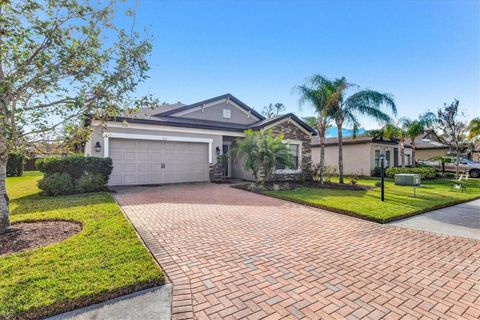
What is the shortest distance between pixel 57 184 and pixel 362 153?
21.8 metres

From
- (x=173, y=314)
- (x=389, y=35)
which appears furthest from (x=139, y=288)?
(x=389, y=35)

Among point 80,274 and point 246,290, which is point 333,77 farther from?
point 80,274

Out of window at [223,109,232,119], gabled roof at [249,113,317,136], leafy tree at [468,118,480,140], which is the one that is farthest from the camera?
leafy tree at [468,118,480,140]

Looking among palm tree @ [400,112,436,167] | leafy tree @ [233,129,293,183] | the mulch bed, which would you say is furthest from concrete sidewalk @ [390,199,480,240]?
palm tree @ [400,112,436,167]

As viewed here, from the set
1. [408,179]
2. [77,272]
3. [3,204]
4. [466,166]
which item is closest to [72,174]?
[3,204]

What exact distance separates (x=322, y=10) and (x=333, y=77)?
14.6 feet

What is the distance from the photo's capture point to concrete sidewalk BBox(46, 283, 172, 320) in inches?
99.3

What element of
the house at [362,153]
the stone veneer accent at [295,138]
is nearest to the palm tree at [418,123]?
the house at [362,153]

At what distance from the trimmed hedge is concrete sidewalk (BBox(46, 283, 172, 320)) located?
27.3 feet

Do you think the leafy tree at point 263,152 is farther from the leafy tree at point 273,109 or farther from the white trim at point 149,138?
the leafy tree at point 273,109

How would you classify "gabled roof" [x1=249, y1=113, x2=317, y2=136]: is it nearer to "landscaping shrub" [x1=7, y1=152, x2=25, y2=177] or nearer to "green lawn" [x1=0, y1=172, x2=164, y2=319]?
"green lawn" [x1=0, y1=172, x2=164, y2=319]

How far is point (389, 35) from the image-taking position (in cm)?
1152

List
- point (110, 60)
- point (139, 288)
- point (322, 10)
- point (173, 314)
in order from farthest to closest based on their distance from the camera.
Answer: point (322, 10)
point (110, 60)
point (139, 288)
point (173, 314)

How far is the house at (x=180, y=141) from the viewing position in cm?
1161
